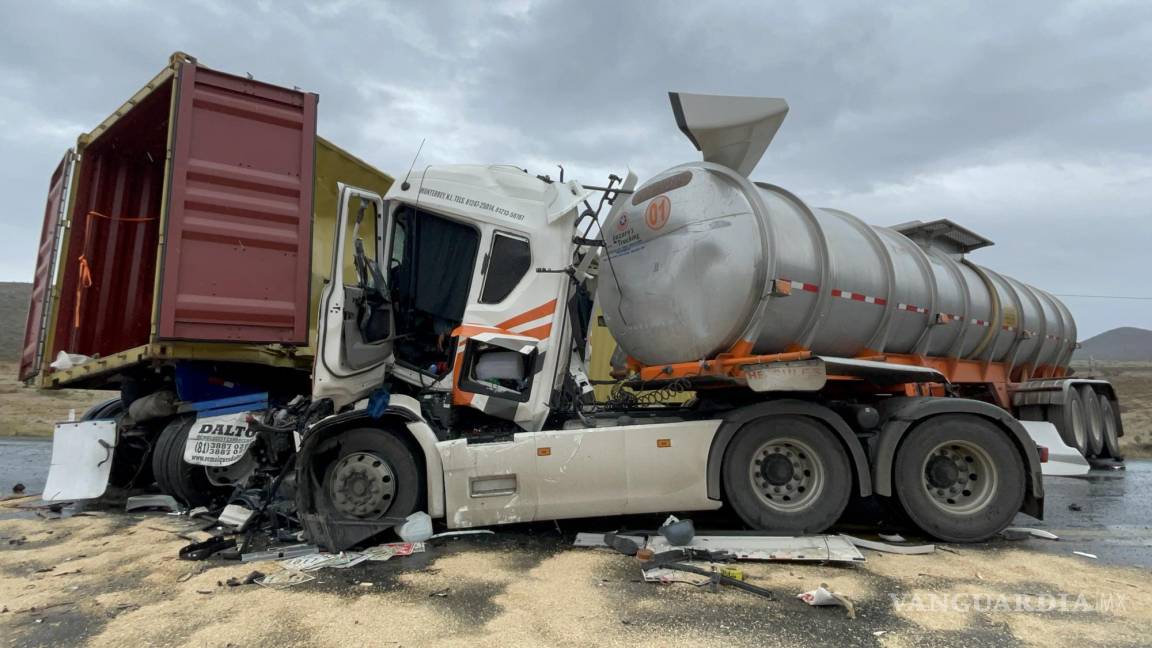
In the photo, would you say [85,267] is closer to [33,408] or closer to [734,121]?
[734,121]

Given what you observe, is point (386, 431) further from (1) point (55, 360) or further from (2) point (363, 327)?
(1) point (55, 360)

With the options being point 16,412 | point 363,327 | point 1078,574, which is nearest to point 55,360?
point 363,327

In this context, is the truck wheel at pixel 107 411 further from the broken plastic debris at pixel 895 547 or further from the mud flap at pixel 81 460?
the broken plastic debris at pixel 895 547

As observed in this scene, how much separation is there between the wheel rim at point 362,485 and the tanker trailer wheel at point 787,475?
2.57 meters

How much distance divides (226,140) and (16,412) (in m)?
17.2

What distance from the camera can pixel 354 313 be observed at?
5.01 metres

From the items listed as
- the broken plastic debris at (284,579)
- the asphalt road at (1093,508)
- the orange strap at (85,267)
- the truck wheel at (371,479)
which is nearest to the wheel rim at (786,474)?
the asphalt road at (1093,508)

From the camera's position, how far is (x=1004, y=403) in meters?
7.52

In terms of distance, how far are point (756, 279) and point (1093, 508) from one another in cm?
519

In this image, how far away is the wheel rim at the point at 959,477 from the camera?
5020 mm

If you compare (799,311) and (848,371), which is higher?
(799,311)

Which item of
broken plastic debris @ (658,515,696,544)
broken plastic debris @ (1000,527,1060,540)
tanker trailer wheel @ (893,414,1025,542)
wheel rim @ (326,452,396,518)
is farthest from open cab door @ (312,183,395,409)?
broken plastic debris @ (1000,527,1060,540)

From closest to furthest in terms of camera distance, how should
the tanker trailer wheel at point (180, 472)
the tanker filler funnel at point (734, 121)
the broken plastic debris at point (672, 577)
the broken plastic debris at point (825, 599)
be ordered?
1. the broken plastic debris at point (825, 599)
2. the broken plastic debris at point (672, 577)
3. the tanker filler funnel at point (734, 121)
4. the tanker trailer wheel at point (180, 472)

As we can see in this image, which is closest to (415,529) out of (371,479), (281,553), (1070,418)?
(371,479)
